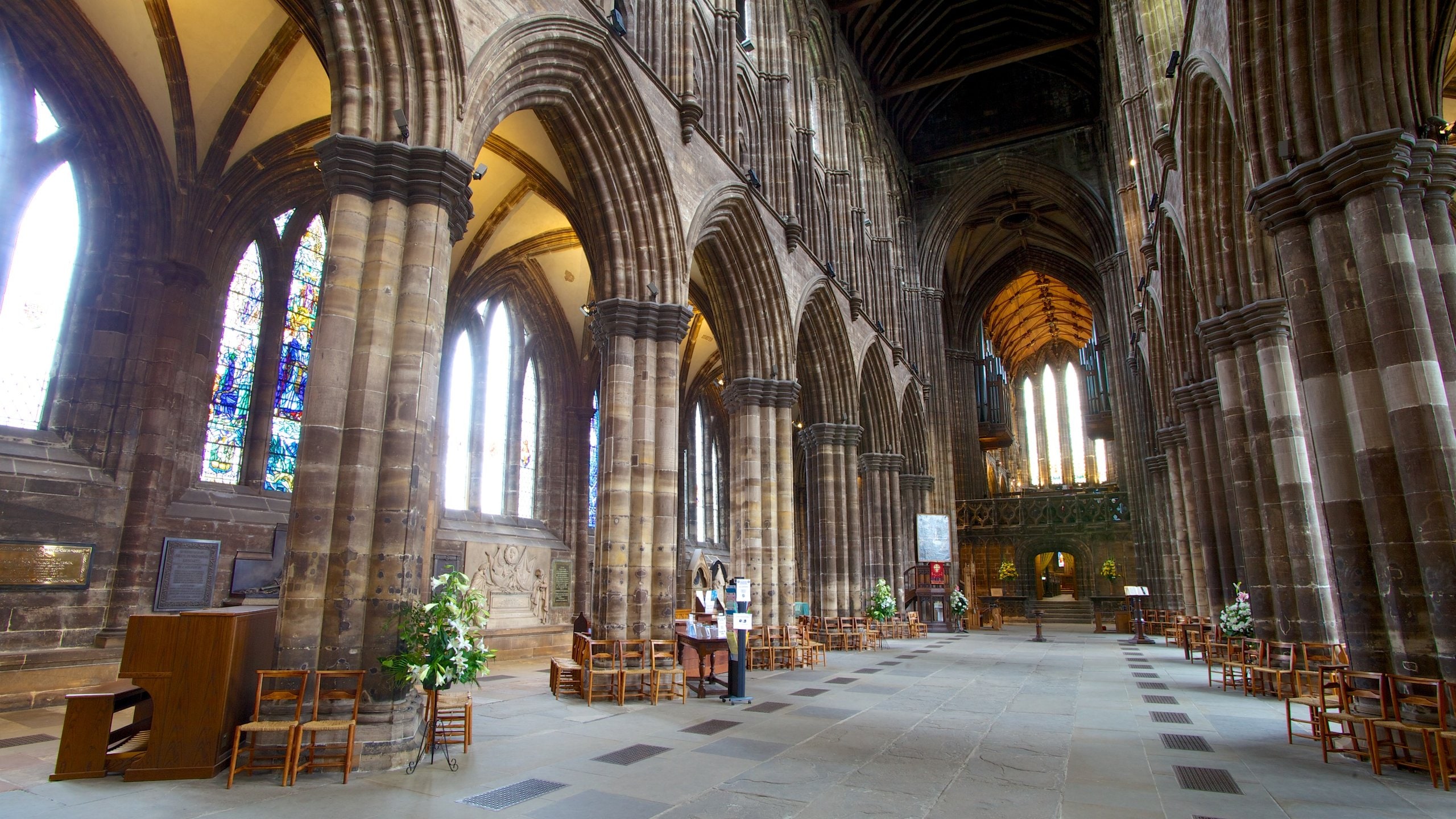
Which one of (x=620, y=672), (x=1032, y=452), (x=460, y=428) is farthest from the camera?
(x=1032, y=452)

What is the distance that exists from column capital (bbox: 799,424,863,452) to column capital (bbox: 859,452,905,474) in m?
3.62

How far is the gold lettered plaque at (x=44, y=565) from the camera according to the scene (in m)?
9.67

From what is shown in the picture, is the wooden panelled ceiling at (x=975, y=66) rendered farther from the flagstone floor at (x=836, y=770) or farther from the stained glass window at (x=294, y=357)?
the flagstone floor at (x=836, y=770)

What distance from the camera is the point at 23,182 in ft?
34.2

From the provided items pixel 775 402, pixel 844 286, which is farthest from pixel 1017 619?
pixel 775 402

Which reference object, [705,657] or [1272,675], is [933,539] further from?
[705,657]

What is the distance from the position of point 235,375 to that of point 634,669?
28.8ft

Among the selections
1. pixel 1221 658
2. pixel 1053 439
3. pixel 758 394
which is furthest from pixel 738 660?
pixel 1053 439

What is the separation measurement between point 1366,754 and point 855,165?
21.8 m

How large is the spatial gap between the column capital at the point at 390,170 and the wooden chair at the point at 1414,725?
936cm

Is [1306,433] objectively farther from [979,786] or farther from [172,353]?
[172,353]

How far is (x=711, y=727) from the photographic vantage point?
784 centimetres

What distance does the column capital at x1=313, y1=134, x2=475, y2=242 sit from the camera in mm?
7438

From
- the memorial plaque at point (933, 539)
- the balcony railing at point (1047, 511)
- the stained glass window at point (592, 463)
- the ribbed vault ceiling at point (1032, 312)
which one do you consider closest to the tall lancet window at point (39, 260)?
the stained glass window at point (592, 463)
